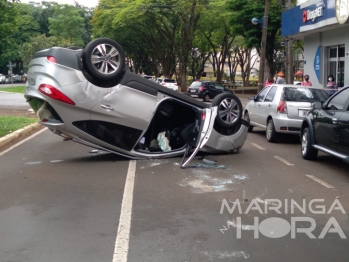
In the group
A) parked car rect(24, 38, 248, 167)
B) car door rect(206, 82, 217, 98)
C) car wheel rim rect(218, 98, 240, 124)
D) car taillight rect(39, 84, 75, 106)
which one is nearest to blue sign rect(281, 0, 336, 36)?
car door rect(206, 82, 217, 98)

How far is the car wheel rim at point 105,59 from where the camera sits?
9.23 m

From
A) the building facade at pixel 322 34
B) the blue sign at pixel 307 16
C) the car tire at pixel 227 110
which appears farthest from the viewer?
the blue sign at pixel 307 16

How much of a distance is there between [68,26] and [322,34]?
156 feet

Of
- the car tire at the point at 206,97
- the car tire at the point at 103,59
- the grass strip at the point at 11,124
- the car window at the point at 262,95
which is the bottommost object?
the car tire at the point at 206,97

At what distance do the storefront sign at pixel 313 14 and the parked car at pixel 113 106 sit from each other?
13382mm

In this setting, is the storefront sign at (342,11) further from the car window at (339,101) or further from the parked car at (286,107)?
the car window at (339,101)

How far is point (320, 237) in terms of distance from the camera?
220 inches

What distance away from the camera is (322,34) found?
81.9 feet

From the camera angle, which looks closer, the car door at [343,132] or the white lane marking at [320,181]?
the white lane marking at [320,181]

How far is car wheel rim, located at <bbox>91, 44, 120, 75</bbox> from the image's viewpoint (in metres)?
9.23

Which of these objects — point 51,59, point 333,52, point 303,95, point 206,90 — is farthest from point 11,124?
point 206,90

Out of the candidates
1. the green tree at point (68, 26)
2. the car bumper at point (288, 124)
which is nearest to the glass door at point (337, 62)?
the car bumper at point (288, 124)

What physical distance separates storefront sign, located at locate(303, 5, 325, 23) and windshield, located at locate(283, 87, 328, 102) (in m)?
9.90

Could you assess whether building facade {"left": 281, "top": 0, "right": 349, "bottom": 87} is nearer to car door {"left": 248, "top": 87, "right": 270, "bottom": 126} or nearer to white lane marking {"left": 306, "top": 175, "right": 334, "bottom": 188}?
car door {"left": 248, "top": 87, "right": 270, "bottom": 126}
